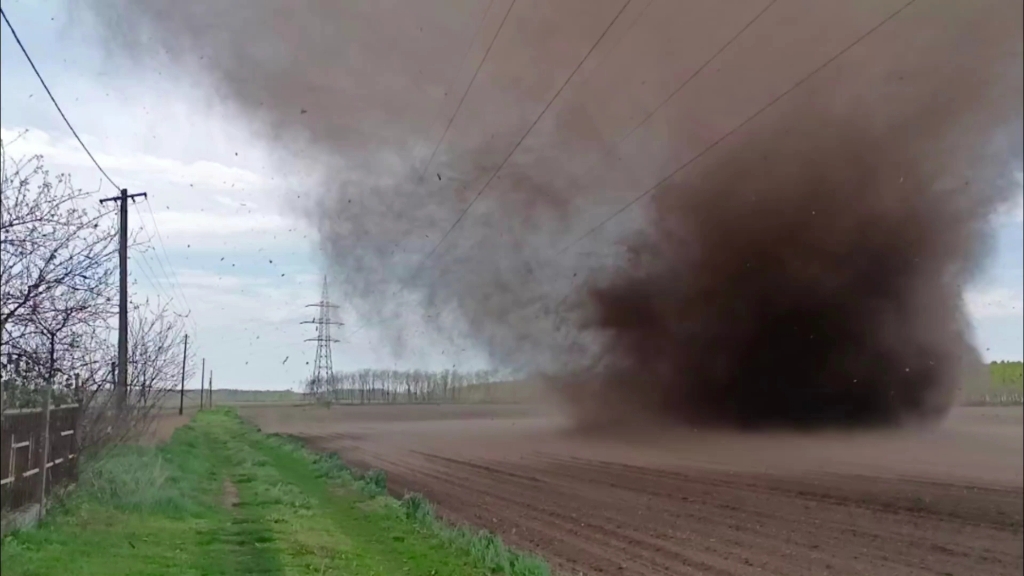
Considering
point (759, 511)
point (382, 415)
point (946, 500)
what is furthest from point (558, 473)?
point (382, 415)

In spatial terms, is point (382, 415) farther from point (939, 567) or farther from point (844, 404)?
point (939, 567)

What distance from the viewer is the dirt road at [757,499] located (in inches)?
485

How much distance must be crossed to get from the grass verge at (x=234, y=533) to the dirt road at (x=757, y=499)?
6.10 feet

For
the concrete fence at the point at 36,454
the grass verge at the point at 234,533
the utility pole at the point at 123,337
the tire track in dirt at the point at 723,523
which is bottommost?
the tire track in dirt at the point at 723,523

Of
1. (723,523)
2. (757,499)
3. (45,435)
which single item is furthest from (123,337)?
(757,499)

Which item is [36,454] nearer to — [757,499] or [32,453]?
[32,453]

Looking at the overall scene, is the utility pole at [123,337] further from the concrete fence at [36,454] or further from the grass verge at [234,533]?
the concrete fence at [36,454]

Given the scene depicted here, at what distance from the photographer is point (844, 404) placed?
1228 inches

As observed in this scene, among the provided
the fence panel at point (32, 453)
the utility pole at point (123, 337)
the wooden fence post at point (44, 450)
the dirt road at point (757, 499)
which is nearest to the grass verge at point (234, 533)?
the wooden fence post at point (44, 450)

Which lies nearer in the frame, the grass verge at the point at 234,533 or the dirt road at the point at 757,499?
the grass verge at the point at 234,533

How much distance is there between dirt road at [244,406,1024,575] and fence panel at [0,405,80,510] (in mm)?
6480

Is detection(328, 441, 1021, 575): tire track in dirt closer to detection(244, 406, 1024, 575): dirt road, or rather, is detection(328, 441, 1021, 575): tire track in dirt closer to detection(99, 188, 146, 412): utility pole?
detection(244, 406, 1024, 575): dirt road

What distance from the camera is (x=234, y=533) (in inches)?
427

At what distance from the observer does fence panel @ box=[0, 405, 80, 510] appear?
8.16m
